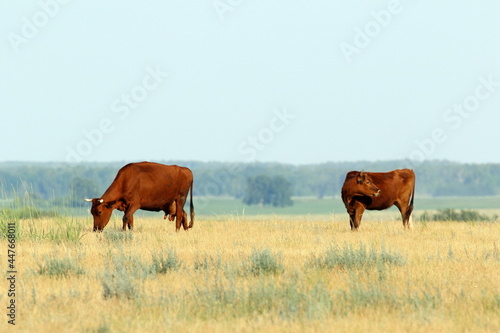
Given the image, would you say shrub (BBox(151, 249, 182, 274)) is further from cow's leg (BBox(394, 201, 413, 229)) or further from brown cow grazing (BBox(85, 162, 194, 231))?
cow's leg (BBox(394, 201, 413, 229))

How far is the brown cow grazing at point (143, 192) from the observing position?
1636 cm

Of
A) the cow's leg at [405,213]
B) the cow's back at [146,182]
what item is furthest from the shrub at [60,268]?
the cow's leg at [405,213]

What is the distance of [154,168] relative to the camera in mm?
17250

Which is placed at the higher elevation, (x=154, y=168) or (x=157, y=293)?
(x=154, y=168)

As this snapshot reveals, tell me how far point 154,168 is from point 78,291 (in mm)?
8402

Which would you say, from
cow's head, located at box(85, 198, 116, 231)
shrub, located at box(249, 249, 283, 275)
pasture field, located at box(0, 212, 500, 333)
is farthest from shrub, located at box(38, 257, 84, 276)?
cow's head, located at box(85, 198, 116, 231)

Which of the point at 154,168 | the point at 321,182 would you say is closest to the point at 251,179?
the point at 321,182

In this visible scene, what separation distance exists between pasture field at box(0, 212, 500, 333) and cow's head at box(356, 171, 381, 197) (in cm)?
254

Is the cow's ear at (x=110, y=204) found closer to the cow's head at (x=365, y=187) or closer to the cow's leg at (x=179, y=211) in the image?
the cow's leg at (x=179, y=211)

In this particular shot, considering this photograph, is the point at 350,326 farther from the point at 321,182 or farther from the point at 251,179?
the point at 321,182

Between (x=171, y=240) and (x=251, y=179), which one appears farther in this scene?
(x=251, y=179)

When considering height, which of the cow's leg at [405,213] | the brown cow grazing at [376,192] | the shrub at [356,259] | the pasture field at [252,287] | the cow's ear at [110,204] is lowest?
the pasture field at [252,287]

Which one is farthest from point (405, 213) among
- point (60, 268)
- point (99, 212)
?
point (60, 268)

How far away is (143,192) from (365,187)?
5055 millimetres
